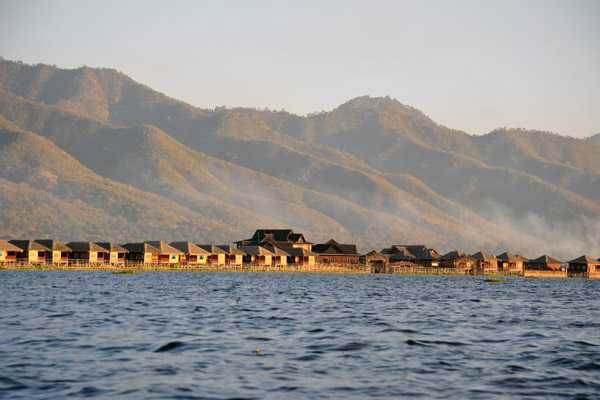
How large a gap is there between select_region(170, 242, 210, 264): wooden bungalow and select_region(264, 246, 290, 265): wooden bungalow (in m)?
18.5

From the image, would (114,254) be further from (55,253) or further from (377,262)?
(377,262)

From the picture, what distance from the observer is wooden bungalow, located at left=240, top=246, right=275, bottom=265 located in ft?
561

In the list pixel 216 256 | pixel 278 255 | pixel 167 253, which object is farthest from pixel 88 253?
pixel 278 255

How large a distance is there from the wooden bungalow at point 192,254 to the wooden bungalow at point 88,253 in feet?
59.8

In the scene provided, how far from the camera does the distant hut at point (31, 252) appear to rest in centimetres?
13900

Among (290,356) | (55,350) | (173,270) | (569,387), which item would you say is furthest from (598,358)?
(173,270)

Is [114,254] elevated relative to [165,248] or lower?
lower

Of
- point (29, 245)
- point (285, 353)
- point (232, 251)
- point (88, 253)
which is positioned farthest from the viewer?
point (232, 251)

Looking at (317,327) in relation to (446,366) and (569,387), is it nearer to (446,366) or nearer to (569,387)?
(446,366)

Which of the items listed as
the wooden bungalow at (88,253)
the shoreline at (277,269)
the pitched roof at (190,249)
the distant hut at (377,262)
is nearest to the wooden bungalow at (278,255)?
the shoreline at (277,269)

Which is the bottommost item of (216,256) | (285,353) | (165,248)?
(285,353)

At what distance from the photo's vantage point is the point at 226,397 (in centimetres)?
2305

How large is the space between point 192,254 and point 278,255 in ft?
79.2

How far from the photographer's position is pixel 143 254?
152875 mm
